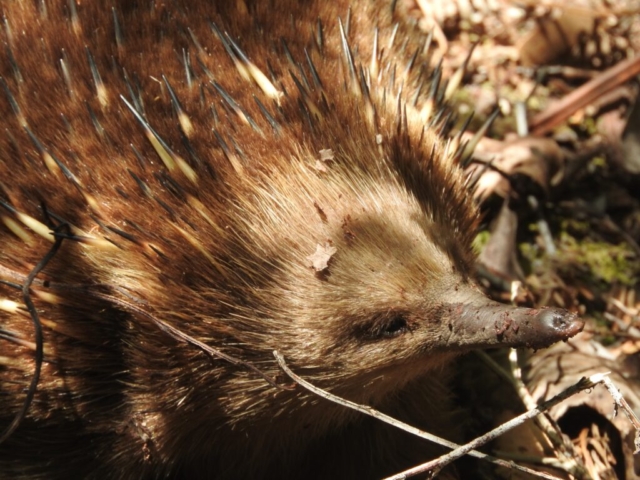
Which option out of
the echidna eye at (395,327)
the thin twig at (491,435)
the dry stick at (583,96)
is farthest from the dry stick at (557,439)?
the dry stick at (583,96)

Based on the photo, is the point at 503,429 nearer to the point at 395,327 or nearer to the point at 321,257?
the point at 395,327

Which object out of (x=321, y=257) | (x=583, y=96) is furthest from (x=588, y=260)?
(x=321, y=257)

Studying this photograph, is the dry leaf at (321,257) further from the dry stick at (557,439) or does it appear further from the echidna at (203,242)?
the dry stick at (557,439)

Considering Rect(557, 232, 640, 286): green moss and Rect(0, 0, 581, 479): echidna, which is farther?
Rect(557, 232, 640, 286): green moss

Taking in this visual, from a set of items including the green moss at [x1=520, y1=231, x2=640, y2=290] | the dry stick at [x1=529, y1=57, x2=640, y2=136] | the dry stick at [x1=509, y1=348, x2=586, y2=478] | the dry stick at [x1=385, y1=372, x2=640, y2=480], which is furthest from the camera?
the dry stick at [x1=529, y1=57, x2=640, y2=136]

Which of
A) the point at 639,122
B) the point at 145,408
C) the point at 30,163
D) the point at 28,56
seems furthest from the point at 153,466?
the point at 639,122

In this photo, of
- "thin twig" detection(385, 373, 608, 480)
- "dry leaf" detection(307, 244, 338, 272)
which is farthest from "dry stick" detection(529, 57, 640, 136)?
"dry leaf" detection(307, 244, 338, 272)

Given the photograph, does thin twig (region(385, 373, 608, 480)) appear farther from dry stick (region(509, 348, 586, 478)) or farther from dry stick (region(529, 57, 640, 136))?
dry stick (region(529, 57, 640, 136))

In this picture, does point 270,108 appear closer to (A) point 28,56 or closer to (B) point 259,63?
(B) point 259,63
